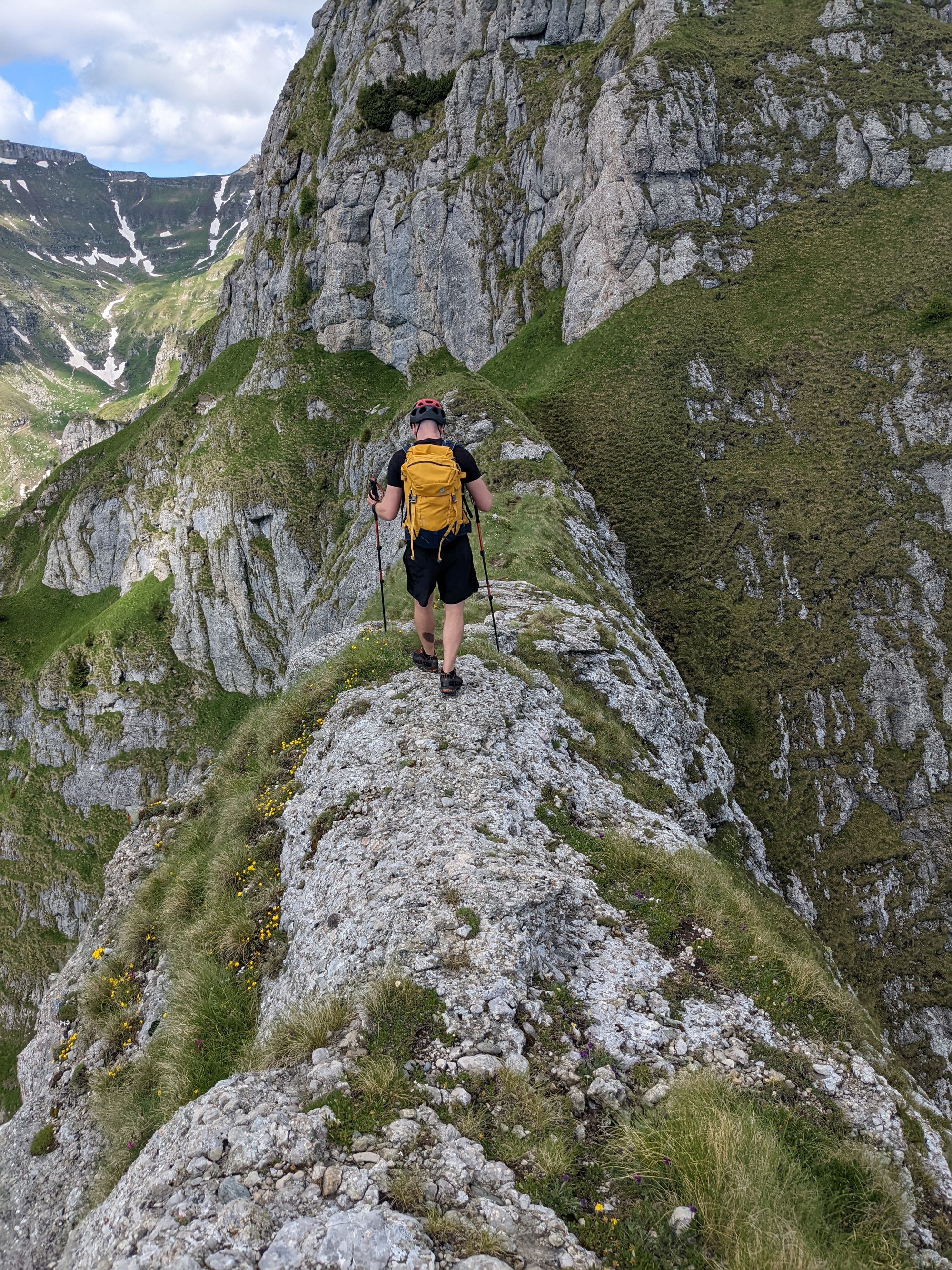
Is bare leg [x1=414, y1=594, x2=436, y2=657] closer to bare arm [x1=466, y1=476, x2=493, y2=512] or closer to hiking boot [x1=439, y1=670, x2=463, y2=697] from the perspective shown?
hiking boot [x1=439, y1=670, x2=463, y2=697]

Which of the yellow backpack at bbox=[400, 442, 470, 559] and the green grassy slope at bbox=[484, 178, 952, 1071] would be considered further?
the green grassy slope at bbox=[484, 178, 952, 1071]

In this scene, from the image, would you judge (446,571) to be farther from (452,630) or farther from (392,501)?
(392,501)

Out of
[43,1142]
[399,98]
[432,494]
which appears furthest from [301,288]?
[43,1142]

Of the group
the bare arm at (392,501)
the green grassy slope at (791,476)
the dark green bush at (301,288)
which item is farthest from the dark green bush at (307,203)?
the bare arm at (392,501)

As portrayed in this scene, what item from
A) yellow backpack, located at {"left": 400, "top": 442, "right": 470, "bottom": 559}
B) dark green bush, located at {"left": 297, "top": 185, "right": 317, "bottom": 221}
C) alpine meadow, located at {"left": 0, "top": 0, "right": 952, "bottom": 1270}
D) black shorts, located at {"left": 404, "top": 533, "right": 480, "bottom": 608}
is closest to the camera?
alpine meadow, located at {"left": 0, "top": 0, "right": 952, "bottom": 1270}

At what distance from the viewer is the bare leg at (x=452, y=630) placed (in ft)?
34.7

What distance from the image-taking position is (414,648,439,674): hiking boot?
11.6m

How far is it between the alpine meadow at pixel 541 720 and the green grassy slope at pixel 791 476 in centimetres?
25

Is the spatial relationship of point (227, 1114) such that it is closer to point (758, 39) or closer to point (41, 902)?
point (758, 39)

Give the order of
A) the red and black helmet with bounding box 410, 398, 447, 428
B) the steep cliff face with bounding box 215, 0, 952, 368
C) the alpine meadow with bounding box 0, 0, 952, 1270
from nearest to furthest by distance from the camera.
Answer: the alpine meadow with bounding box 0, 0, 952, 1270, the red and black helmet with bounding box 410, 398, 447, 428, the steep cliff face with bounding box 215, 0, 952, 368

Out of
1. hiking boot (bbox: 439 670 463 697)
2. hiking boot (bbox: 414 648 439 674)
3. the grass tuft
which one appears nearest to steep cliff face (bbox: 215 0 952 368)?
hiking boot (bbox: 414 648 439 674)

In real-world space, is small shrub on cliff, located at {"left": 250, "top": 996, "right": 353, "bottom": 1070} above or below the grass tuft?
above

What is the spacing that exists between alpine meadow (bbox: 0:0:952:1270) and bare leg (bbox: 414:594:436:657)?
1.04ft

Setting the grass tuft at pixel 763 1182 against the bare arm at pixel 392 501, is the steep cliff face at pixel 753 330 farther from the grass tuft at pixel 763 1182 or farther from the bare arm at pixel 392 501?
the bare arm at pixel 392 501
